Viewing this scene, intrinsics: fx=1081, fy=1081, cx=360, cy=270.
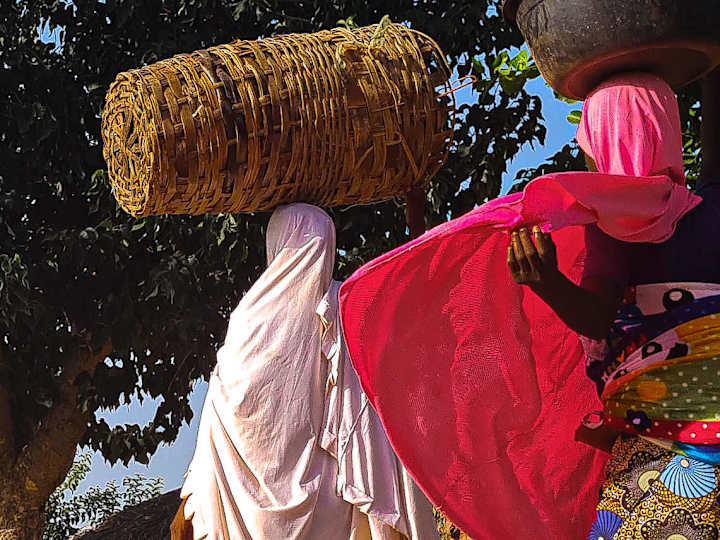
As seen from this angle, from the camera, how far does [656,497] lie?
6.78 ft

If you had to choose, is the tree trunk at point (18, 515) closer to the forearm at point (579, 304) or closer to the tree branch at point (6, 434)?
the tree branch at point (6, 434)

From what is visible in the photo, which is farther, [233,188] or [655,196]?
[233,188]

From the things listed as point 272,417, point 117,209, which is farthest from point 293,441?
point 117,209

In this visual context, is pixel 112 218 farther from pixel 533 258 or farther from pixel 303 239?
pixel 533 258

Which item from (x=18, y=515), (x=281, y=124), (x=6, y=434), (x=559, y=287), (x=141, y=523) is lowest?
(x=141, y=523)

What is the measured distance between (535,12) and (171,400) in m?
6.60

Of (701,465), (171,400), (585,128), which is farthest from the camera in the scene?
(171,400)

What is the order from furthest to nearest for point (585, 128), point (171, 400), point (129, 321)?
point (171, 400)
point (129, 321)
point (585, 128)

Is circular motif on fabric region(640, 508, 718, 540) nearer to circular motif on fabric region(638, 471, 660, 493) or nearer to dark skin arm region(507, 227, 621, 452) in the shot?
circular motif on fabric region(638, 471, 660, 493)

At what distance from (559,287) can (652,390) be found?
28 centimetres

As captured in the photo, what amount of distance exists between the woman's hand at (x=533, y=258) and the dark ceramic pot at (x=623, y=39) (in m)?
0.47

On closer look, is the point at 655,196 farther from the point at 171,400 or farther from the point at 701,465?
the point at 171,400

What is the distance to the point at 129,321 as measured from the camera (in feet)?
23.9

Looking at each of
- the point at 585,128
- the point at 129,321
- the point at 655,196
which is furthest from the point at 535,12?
the point at 129,321
